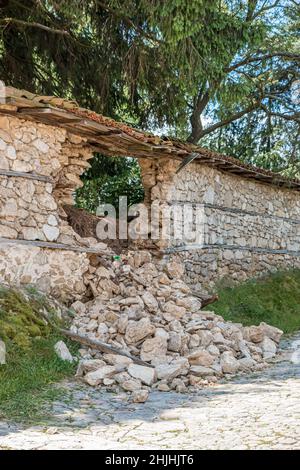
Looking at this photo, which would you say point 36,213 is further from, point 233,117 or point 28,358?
point 233,117

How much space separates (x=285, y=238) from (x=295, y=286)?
5.93 ft

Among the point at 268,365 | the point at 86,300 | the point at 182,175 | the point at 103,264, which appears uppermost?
the point at 182,175

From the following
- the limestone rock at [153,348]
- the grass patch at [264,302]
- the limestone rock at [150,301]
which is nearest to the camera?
the limestone rock at [153,348]

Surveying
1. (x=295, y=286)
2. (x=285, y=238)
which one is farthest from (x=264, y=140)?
(x=295, y=286)

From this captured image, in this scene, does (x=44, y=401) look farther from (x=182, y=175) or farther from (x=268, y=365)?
(x=182, y=175)

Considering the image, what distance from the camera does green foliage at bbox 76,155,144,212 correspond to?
13.1m

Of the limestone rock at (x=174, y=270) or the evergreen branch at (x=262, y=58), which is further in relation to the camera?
the evergreen branch at (x=262, y=58)

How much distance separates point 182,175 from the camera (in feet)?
34.5

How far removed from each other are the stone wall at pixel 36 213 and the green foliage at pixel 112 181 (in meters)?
4.72

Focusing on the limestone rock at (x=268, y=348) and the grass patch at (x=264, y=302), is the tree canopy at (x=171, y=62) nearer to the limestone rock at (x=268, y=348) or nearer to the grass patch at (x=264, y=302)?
the grass patch at (x=264, y=302)

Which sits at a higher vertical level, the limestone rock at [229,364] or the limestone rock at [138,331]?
the limestone rock at [138,331]

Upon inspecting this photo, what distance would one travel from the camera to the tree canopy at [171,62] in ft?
29.3

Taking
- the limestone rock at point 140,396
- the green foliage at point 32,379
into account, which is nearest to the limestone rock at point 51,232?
the green foliage at point 32,379

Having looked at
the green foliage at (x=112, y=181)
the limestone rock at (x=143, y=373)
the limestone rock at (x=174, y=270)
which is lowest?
the limestone rock at (x=143, y=373)
